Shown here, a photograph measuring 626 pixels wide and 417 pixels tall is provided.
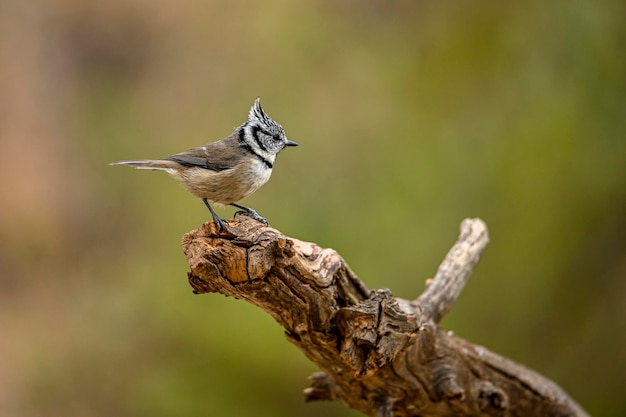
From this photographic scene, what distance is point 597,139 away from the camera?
5.47m

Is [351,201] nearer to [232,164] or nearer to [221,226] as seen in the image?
[232,164]

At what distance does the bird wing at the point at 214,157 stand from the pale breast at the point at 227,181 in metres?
0.03

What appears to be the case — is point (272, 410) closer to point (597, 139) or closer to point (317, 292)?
point (317, 292)

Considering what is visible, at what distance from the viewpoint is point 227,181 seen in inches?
137

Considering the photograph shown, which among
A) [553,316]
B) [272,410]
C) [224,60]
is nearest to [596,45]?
[553,316]

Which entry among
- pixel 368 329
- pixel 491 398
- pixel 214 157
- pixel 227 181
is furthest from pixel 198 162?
pixel 491 398

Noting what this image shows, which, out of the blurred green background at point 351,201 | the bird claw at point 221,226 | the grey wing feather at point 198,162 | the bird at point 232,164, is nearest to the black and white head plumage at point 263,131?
the bird at point 232,164

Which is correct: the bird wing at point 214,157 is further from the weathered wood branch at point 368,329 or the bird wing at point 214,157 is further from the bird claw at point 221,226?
the bird claw at point 221,226

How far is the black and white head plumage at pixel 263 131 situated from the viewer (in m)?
3.64

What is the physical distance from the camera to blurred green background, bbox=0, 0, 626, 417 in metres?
5.33

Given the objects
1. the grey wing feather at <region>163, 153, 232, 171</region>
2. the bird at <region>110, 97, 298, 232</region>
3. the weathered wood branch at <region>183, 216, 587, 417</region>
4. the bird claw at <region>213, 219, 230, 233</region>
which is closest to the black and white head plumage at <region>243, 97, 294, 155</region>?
the bird at <region>110, 97, 298, 232</region>

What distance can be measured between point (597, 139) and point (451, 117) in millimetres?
1111

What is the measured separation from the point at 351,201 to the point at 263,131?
78.1 inches

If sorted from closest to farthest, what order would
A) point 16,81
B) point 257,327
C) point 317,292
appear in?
point 317,292 < point 257,327 < point 16,81
